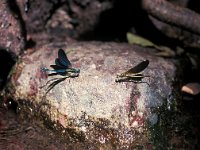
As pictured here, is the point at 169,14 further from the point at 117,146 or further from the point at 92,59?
the point at 117,146

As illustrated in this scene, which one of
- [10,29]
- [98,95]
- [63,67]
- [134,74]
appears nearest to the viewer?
[98,95]

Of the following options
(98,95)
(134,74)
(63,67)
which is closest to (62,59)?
(63,67)

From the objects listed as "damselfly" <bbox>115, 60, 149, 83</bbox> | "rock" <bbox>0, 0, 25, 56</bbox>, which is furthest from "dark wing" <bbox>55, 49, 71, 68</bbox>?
"rock" <bbox>0, 0, 25, 56</bbox>

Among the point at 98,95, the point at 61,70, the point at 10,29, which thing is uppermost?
the point at 10,29

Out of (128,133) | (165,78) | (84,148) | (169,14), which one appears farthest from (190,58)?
(84,148)

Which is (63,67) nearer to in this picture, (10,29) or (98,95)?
(98,95)

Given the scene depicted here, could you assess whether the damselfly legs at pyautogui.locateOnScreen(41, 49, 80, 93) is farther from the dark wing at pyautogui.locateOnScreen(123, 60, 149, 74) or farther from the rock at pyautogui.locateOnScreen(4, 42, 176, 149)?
the dark wing at pyautogui.locateOnScreen(123, 60, 149, 74)

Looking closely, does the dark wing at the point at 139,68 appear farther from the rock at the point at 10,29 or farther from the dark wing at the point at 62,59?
the rock at the point at 10,29

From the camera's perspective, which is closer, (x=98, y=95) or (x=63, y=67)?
(x=98, y=95)
